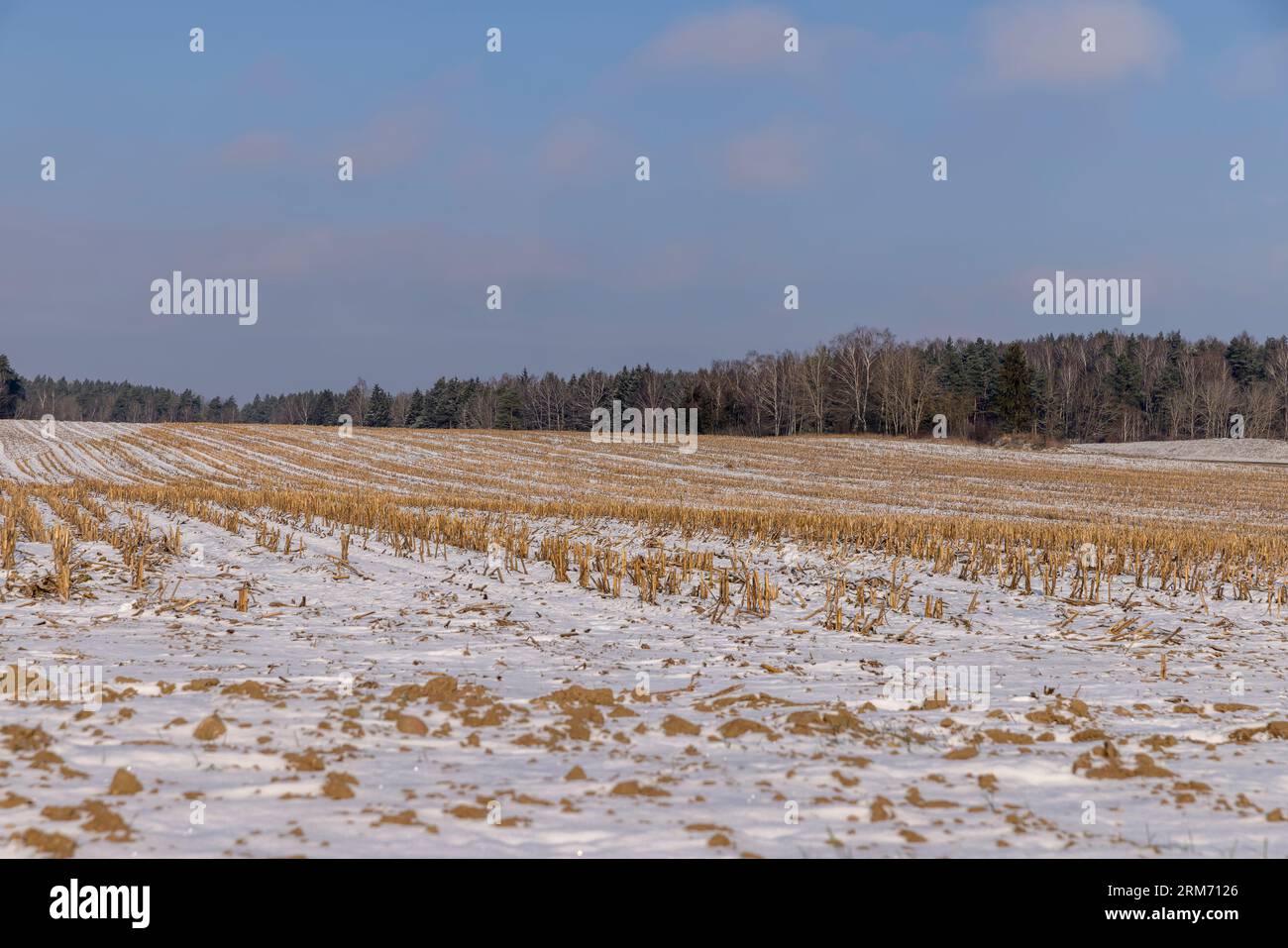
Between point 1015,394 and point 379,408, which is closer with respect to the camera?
point 1015,394

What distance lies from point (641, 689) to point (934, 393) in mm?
79359

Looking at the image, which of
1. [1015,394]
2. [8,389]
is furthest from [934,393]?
[8,389]

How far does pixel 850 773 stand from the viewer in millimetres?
5062

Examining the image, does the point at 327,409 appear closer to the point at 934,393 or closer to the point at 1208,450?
the point at 934,393

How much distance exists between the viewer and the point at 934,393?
3167 inches

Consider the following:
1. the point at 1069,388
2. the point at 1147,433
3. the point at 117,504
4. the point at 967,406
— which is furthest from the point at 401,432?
the point at 1147,433

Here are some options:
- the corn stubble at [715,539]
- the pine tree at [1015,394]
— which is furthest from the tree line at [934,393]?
the corn stubble at [715,539]

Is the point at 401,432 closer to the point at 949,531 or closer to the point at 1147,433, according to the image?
the point at 949,531

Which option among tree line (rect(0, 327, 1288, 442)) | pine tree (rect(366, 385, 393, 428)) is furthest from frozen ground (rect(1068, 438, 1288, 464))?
pine tree (rect(366, 385, 393, 428))

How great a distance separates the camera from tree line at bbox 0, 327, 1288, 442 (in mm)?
81188

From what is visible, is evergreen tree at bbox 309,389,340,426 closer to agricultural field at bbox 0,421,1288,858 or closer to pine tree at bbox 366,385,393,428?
pine tree at bbox 366,385,393,428

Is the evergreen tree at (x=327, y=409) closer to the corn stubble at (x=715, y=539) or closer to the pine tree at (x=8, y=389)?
the pine tree at (x=8, y=389)
